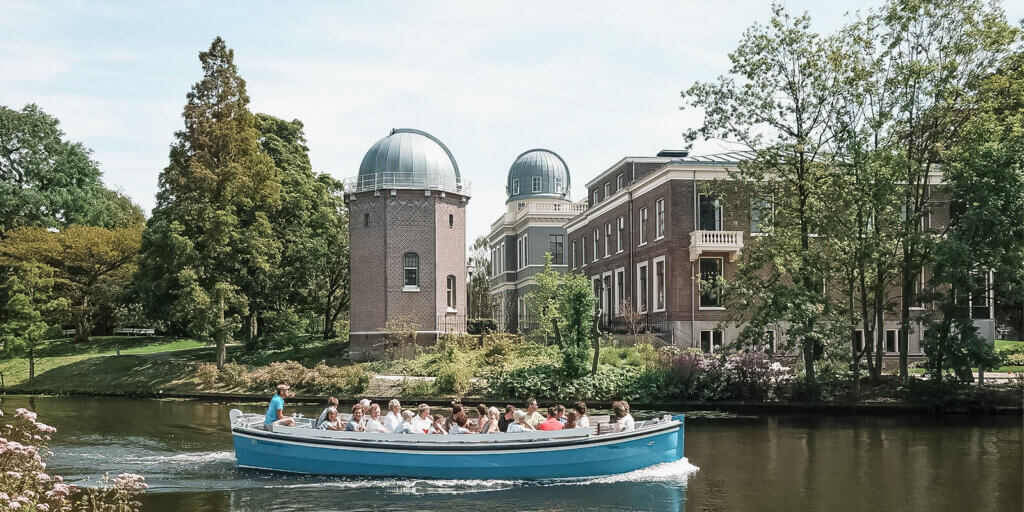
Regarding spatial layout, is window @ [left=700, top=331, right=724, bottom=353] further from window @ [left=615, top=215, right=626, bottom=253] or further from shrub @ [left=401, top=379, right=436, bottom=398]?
shrub @ [left=401, top=379, right=436, bottom=398]

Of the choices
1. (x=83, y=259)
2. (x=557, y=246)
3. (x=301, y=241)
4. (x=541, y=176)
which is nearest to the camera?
(x=301, y=241)

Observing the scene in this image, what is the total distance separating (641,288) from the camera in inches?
1850

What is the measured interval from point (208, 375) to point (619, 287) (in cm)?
2303

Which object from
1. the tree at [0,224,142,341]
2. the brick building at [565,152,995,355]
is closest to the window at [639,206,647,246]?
the brick building at [565,152,995,355]

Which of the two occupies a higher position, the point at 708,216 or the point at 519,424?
the point at 708,216

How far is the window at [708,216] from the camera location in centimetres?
4166

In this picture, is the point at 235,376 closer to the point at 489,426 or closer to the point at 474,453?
the point at 489,426

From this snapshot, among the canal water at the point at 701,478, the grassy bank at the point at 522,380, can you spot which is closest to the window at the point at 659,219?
the grassy bank at the point at 522,380

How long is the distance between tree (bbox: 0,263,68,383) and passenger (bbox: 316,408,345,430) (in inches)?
1166

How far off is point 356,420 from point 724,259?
25322 millimetres

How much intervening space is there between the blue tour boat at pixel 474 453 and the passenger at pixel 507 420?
1.05 m

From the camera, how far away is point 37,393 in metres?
41.8

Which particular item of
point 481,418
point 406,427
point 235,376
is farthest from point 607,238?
point 406,427

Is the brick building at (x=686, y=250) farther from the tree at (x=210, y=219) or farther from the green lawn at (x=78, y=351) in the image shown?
the green lawn at (x=78, y=351)
